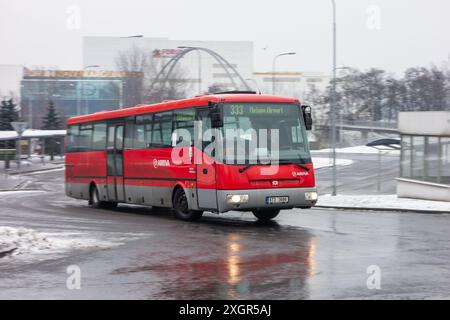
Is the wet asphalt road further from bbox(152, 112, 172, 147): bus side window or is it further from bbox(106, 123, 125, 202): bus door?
bbox(106, 123, 125, 202): bus door

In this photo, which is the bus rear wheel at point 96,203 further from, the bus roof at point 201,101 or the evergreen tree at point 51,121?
the evergreen tree at point 51,121

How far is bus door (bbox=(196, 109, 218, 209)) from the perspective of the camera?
684 inches

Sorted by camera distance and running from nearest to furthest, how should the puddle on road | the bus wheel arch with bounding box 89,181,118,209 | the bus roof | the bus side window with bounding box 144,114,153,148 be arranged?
1. the puddle on road
2. the bus roof
3. the bus side window with bounding box 144,114,153,148
4. the bus wheel arch with bounding box 89,181,118,209

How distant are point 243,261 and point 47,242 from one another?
4393 mm

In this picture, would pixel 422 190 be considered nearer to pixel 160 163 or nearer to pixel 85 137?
pixel 160 163

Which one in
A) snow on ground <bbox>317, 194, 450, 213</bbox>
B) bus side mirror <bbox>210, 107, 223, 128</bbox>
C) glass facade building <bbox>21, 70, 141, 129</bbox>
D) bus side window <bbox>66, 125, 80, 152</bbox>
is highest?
glass facade building <bbox>21, 70, 141, 129</bbox>

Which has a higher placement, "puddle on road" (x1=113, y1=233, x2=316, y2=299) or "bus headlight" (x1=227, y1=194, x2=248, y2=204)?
"bus headlight" (x1=227, y1=194, x2=248, y2=204)

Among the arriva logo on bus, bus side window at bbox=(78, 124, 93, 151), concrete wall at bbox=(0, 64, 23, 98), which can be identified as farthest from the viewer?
concrete wall at bbox=(0, 64, 23, 98)

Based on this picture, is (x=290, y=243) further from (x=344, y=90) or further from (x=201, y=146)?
(x=344, y=90)

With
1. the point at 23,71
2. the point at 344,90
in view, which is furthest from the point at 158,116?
the point at 23,71

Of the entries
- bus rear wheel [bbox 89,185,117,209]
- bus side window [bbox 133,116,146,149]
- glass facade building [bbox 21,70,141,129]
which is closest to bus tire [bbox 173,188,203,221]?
bus side window [bbox 133,116,146,149]

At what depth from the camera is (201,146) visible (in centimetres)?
1781

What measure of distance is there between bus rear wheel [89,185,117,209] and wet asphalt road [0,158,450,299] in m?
5.24

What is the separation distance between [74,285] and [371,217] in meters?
13.1
